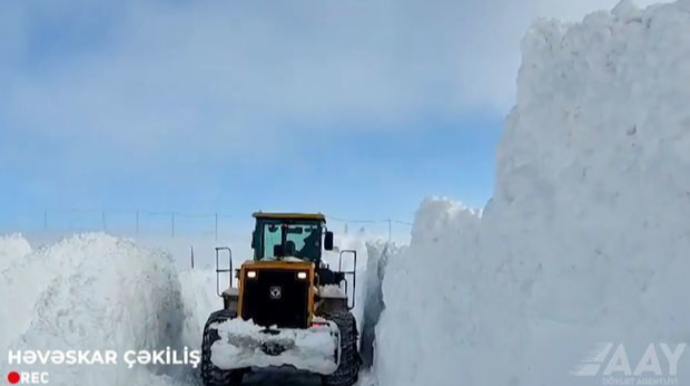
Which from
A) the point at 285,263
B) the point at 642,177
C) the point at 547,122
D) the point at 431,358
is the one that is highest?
the point at 547,122

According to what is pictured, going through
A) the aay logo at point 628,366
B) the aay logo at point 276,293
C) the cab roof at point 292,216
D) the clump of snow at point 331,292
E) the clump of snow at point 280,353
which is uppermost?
the cab roof at point 292,216

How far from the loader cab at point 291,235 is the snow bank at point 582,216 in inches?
191

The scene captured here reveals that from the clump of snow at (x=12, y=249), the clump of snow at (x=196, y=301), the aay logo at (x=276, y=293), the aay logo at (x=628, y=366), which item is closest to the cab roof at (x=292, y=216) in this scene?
the aay logo at (x=276, y=293)

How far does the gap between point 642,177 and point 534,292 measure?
1.37 metres

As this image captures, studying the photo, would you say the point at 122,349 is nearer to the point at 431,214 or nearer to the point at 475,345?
the point at 431,214

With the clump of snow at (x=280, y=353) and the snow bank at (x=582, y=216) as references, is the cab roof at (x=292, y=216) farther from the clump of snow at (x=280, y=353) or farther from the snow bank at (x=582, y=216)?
the snow bank at (x=582, y=216)

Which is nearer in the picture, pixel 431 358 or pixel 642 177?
pixel 642 177

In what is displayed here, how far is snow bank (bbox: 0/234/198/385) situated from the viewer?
406 inches

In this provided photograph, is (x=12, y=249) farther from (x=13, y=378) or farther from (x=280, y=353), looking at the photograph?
(x=280, y=353)

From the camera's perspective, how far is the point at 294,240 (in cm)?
1267

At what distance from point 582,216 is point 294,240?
740 cm

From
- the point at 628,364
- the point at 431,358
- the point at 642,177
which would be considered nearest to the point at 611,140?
the point at 642,177

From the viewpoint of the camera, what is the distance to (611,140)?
593cm

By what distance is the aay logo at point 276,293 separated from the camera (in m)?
11.1
